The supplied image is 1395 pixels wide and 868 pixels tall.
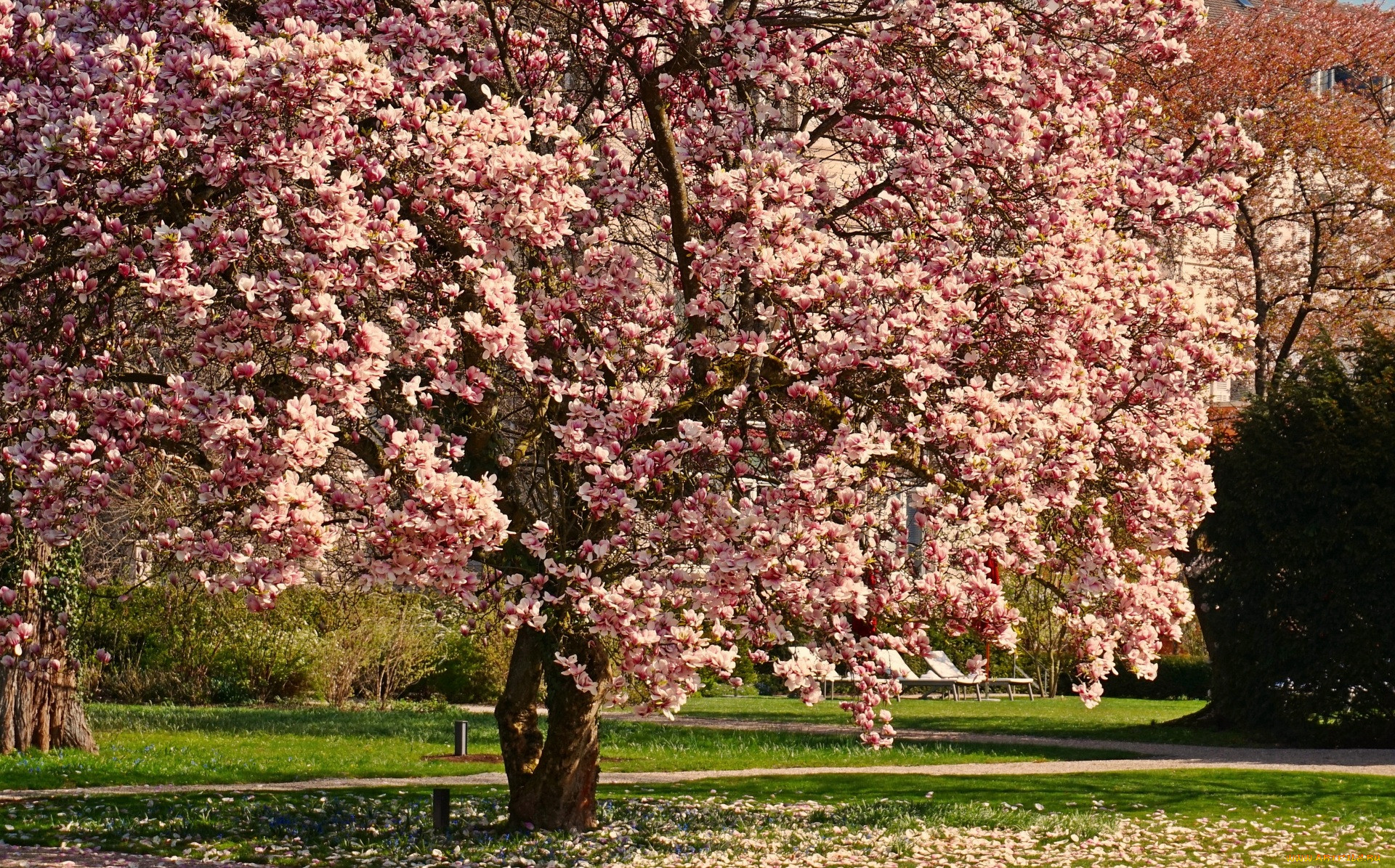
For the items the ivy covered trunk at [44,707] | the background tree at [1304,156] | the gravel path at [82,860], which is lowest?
the gravel path at [82,860]

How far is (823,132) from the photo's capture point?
440 inches

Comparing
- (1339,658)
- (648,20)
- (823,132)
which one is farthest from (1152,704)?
(648,20)

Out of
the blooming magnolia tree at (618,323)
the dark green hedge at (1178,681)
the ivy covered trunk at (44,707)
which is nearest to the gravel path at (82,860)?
the blooming magnolia tree at (618,323)

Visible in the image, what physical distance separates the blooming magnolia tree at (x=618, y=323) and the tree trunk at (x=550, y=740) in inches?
1.4

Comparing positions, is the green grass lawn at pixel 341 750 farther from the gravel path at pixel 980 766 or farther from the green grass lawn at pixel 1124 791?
the green grass lawn at pixel 1124 791

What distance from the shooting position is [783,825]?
11.3 meters

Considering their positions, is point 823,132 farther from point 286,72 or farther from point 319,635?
point 319,635

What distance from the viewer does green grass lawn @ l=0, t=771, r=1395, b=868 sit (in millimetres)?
9953

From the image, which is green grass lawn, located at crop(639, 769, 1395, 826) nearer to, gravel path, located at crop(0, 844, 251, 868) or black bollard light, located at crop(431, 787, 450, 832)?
black bollard light, located at crop(431, 787, 450, 832)

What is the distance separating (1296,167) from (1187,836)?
1694 cm

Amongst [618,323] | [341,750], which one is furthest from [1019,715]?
[618,323]

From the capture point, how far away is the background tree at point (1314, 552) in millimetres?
19453

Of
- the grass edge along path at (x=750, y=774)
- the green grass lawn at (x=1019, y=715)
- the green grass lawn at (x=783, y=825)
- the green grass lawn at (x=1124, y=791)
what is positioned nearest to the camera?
the green grass lawn at (x=783, y=825)

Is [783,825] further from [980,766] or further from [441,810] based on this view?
[980,766]
